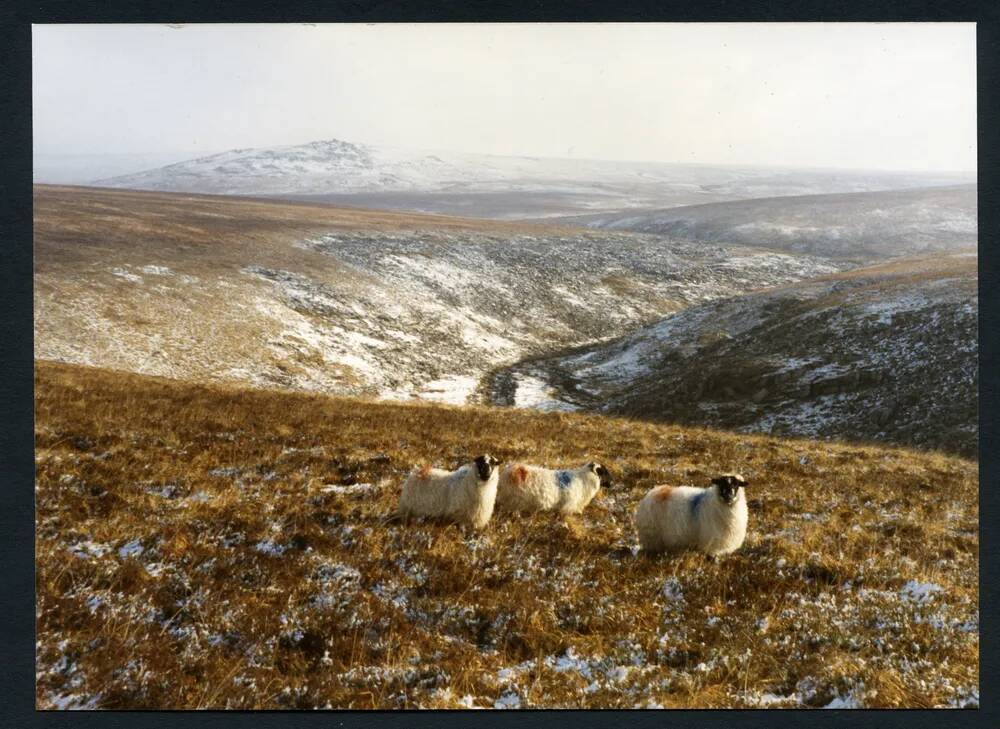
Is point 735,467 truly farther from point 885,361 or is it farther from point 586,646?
point 885,361

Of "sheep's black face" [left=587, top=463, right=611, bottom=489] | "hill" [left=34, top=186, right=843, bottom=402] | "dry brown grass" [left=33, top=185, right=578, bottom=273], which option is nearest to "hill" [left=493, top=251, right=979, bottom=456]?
"hill" [left=34, top=186, right=843, bottom=402]

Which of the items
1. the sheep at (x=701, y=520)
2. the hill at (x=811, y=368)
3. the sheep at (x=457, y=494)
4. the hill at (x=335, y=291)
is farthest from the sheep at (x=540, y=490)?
the hill at (x=811, y=368)

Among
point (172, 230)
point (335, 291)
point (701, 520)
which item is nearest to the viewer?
point (701, 520)

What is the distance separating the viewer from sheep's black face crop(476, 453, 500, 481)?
29.0ft

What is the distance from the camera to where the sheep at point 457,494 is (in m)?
8.95

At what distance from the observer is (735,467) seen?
563 inches

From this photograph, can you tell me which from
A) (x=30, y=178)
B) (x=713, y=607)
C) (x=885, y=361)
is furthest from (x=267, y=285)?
(x=713, y=607)

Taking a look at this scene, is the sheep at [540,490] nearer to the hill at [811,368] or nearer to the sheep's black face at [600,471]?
the sheep's black face at [600,471]

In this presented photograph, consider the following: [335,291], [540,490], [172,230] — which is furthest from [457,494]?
[172,230]

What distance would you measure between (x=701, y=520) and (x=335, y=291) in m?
36.2

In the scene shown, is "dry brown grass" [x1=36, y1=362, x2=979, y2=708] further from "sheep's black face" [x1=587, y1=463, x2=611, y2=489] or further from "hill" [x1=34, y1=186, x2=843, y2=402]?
"hill" [x1=34, y1=186, x2=843, y2=402]

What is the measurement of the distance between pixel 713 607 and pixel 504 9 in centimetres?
826

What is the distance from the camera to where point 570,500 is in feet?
32.8

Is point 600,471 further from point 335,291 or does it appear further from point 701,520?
point 335,291
